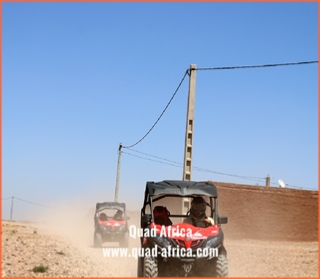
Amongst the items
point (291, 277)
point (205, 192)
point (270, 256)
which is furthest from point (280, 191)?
point (205, 192)

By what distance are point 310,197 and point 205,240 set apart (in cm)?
2305

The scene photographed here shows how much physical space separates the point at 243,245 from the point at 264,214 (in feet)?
16.7

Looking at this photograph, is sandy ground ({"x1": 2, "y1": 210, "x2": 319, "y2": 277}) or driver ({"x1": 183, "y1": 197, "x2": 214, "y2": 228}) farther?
sandy ground ({"x1": 2, "y1": 210, "x2": 319, "y2": 277})

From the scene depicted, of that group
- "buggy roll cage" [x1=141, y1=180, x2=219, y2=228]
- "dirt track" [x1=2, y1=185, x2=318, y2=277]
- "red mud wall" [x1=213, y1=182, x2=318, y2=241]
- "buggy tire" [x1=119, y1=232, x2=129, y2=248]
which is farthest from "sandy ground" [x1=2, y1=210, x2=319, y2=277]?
"red mud wall" [x1=213, y1=182, x2=318, y2=241]

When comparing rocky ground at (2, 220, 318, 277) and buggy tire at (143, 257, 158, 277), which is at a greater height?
buggy tire at (143, 257, 158, 277)

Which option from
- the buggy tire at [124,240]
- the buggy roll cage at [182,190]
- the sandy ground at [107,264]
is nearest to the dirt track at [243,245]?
the sandy ground at [107,264]

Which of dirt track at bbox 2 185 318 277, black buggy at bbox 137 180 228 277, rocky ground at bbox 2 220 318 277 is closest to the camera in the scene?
black buggy at bbox 137 180 228 277

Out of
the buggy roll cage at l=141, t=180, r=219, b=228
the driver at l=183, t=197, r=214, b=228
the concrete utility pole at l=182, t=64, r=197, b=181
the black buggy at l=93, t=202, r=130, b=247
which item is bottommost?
the black buggy at l=93, t=202, r=130, b=247

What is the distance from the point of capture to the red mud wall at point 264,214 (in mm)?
31344

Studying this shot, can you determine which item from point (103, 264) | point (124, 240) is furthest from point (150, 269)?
point (124, 240)

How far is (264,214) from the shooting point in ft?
103

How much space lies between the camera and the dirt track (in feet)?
50.6

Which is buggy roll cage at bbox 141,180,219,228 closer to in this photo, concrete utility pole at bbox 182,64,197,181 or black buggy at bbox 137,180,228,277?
black buggy at bbox 137,180,228,277

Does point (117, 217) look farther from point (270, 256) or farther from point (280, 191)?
point (280, 191)
